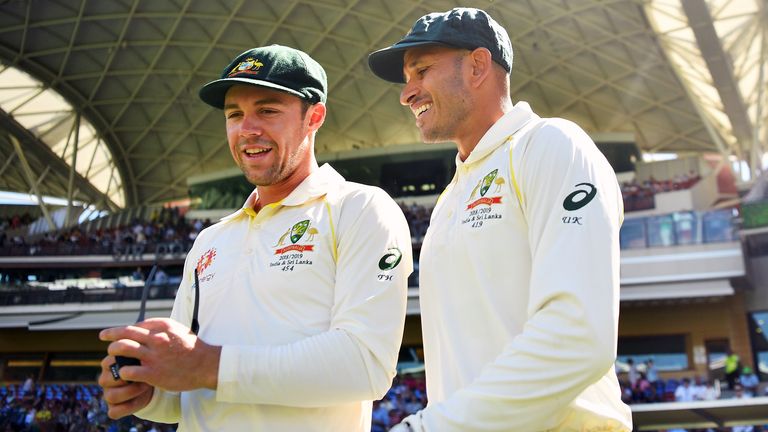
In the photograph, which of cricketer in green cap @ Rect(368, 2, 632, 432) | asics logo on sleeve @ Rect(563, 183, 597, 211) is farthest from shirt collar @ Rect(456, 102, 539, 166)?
asics logo on sleeve @ Rect(563, 183, 597, 211)

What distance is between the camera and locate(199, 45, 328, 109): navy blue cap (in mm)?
2730

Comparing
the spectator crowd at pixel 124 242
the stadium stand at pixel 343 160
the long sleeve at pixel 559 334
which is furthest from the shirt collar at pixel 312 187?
the spectator crowd at pixel 124 242

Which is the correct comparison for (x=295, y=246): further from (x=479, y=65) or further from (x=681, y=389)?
(x=681, y=389)

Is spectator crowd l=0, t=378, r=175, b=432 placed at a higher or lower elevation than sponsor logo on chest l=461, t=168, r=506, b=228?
higher

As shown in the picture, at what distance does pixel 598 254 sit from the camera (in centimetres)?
184

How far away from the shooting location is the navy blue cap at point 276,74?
2.73 metres

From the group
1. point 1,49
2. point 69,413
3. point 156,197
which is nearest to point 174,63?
point 1,49

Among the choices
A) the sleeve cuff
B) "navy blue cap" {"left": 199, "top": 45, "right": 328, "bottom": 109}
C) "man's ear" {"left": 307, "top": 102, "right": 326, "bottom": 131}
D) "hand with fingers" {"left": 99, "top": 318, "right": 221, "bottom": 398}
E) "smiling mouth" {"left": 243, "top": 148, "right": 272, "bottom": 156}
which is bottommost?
the sleeve cuff

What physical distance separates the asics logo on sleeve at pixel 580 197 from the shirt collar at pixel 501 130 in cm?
55

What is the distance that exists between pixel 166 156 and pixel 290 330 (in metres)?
47.1

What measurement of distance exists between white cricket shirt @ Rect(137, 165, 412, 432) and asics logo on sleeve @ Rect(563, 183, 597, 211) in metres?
0.79

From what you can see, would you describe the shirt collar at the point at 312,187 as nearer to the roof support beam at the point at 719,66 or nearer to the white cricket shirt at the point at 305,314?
the white cricket shirt at the point at 305,314

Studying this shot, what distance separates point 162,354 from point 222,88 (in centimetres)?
112

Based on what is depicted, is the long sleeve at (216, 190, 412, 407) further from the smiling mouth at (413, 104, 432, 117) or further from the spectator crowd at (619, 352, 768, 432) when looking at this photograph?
the spectator crowd at (619, 352, 768, 432)
